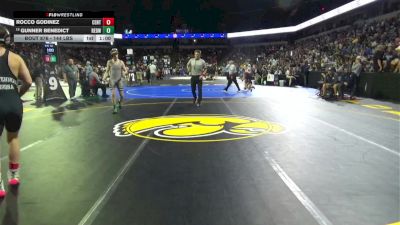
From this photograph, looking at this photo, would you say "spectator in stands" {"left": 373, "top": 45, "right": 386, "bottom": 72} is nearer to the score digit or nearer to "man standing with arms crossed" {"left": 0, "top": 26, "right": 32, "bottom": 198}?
the score digit

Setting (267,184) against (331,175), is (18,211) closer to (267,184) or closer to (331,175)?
(267,184)

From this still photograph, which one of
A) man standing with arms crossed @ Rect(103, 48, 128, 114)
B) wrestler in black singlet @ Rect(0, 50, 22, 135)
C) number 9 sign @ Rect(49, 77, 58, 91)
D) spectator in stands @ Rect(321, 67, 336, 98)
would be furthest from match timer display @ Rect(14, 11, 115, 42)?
wrestler in black singlet @ Rect(0, 50, 22, 135)

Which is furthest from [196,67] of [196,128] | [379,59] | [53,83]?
[379,59]

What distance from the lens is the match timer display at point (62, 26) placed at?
18.1 metres

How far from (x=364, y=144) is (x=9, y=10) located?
43.6 metres

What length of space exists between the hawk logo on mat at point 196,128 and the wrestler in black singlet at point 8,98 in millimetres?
3203

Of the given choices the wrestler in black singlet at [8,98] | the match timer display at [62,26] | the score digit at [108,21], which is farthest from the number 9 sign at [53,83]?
the wrestler in black singlet at [8,98]

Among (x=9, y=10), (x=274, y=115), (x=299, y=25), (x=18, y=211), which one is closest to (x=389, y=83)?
(x=274, y=115)

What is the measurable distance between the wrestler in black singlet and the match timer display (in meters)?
14.7

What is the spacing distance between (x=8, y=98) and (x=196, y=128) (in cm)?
471

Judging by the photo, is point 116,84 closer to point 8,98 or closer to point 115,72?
point 115,72

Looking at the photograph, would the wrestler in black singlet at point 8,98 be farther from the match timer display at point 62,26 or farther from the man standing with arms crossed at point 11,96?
the match timer display at point 62,26

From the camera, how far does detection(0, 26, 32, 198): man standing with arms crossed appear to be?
4.27 metres

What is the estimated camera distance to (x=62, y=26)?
18.6 metres
